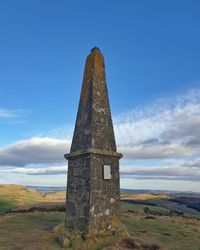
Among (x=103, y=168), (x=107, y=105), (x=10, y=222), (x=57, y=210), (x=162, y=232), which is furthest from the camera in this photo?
(x=57, y=210)

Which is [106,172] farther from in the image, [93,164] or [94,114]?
[94,114]

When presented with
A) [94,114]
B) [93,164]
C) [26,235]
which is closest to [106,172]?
[93,164]

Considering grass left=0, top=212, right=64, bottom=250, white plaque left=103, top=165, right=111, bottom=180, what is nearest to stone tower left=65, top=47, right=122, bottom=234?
white plaque left=103, top=165, right=111, bottom=180

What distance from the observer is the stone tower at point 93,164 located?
1421 cm

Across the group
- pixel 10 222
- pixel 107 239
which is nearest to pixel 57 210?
pixel 10 222

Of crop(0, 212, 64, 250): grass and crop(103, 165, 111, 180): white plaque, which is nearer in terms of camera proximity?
crop(0, 212, 64, 250): grass

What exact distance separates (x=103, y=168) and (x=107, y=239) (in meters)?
3.32

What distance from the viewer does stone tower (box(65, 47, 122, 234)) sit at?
559 inches

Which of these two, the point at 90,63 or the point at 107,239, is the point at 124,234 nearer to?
the point at 107,239

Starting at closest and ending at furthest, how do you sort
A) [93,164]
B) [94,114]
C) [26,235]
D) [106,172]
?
[93,164], [106,172], [26,235], [94,114]

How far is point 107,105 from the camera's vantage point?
53.6 ft

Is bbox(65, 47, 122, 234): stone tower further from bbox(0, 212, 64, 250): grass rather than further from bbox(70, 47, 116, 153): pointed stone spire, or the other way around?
bbox(0, 212, 64, 250): grass

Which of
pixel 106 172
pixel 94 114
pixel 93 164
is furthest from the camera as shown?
pixel 94 114

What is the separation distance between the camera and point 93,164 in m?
14.5
